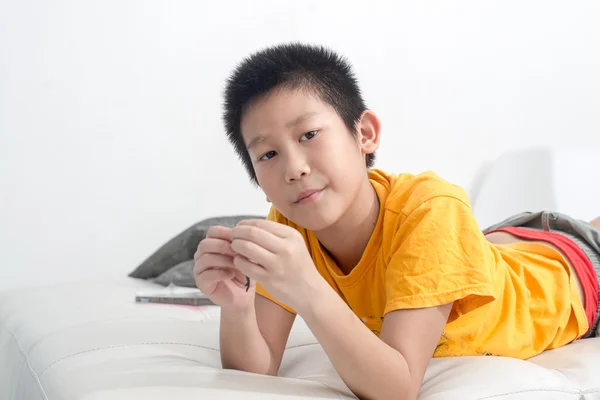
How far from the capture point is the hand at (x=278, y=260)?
2.68 feet

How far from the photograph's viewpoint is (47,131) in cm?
235

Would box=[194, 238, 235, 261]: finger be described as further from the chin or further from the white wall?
the white wall

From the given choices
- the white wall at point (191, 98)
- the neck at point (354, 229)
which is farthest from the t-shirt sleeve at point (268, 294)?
the white wall at point (191, 98)

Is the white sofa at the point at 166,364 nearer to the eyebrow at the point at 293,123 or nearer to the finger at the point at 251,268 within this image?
the finger at the point at 251,268

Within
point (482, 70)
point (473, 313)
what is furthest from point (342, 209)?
point (482, 70)

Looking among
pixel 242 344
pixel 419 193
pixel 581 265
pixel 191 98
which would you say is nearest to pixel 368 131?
pixel 419 193

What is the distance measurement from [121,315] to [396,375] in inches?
29.0

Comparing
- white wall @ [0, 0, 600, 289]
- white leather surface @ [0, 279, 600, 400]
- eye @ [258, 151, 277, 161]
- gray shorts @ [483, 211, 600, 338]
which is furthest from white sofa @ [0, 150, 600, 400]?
white wall @ [0, 0, 600, 289]

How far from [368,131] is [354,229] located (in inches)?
7.2

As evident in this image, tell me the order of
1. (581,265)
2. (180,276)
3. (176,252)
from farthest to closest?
(176,252)
(180,276)
(581,265)

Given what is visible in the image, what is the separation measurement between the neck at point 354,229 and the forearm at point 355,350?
0.28 m

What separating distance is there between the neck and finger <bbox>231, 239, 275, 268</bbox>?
0.32 meters

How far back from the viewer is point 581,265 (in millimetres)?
1371

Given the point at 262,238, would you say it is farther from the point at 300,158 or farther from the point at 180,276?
the point at 180,276
